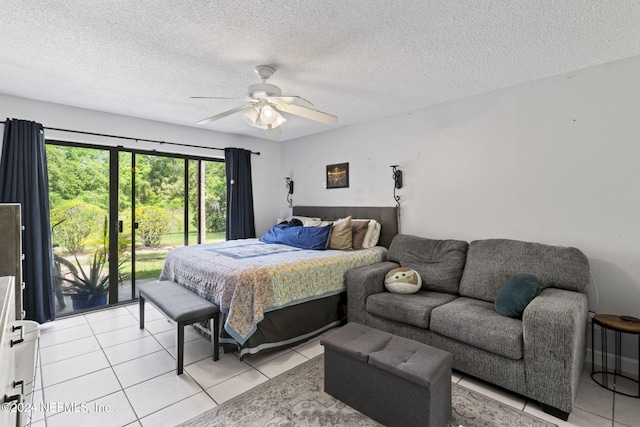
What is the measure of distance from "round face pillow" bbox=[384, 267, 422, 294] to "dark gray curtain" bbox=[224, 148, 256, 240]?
273cm

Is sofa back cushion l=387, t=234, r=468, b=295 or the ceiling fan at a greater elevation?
the ceiling fan

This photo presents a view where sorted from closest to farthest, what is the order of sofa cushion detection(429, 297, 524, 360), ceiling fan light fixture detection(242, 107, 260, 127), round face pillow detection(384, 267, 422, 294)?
sofa cushion detection(429, 297, 524, 360)
ceiling fan light fixture detection(242, 107, 260, 127)
round face pillow detection(384, 267, 422, 294)

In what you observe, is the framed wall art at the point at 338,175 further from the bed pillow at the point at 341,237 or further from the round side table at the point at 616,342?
the round side table at the point at 616,342

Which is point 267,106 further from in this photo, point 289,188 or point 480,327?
point 289,188

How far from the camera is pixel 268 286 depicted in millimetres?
2631

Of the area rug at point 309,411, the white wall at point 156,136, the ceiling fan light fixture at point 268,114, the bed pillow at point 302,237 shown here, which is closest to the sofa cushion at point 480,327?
the area rug at point 309,411

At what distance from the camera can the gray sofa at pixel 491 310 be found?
1.92m

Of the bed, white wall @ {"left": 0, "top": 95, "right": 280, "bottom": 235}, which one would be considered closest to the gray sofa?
the bed

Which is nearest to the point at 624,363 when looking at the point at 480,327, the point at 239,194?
the point at 480,327

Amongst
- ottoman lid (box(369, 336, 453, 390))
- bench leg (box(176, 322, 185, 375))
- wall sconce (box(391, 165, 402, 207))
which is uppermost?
wall sconce (box(391, 165, 402, 207))

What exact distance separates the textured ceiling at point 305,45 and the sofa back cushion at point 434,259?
156 centimetres

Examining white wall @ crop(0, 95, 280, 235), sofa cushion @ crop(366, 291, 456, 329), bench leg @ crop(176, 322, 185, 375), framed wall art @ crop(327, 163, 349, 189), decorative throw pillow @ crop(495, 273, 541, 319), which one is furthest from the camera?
framed wall art @ crop(327, 163, 349, 189)

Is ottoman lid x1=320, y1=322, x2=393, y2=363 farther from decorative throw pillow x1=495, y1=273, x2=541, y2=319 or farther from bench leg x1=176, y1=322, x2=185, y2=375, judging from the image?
bench leg x1=176, y1=322, x2=185, y2=375

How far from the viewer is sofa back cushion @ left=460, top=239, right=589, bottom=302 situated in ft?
7.88
